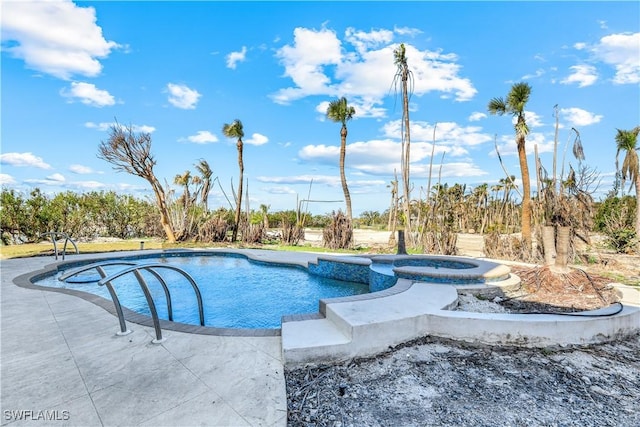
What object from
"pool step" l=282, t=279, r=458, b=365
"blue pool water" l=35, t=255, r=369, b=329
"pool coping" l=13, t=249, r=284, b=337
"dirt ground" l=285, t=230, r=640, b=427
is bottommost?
"blue pool water" l=35, t=255, r=369, b=329

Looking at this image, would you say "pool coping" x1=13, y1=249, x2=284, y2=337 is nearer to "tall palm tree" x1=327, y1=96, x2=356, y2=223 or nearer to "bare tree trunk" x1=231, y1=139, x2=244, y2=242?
"bare tree trunk" x1=231, y1=139, x2=244, y2=242

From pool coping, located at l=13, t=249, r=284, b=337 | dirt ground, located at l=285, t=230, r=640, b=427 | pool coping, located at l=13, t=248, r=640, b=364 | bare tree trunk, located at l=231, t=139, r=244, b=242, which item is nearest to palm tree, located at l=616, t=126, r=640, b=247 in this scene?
pool coping, located at l=13, t=248, r=640, b=364

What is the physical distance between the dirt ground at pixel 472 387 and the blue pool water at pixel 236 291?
220 centimetres

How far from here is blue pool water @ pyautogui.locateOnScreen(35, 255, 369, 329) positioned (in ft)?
16.0

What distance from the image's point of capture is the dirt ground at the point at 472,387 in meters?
2.04

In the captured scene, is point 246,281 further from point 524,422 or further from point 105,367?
point 524,422

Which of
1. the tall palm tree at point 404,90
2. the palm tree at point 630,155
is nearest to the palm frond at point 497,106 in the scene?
the tall palm tree at point 404,90

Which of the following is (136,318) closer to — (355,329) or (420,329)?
(355,329)

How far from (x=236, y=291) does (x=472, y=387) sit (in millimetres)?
5086

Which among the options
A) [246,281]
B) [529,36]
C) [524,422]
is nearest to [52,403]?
[524,422]

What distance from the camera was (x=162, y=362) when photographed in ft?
8.57

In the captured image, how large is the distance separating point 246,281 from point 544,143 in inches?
424

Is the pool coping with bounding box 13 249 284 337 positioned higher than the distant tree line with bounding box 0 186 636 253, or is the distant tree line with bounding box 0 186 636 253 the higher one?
the distant tree line with bounding box 0 186 636 253

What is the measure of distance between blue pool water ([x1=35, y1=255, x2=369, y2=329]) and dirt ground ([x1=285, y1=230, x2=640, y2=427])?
2195 mm
